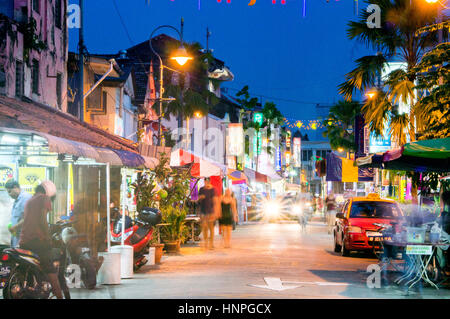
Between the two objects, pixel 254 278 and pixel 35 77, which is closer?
pixel 254 278

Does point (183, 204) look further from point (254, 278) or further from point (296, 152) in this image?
point (296, 152)

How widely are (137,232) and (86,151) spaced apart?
2.67m

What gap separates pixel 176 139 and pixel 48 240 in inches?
1838

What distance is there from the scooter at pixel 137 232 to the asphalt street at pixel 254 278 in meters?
0.42

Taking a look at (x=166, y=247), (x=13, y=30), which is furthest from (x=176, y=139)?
(x=166, y=247)

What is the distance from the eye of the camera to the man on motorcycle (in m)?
9.14

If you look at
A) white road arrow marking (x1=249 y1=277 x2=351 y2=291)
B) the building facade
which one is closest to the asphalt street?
white road arrow marking (x1=249 y1=277 x2=351 y2=291)

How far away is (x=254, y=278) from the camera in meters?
13.6

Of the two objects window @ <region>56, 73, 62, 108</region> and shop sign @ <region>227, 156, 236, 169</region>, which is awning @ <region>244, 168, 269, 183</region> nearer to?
window @ <region>56, 73, 62, 108</region>

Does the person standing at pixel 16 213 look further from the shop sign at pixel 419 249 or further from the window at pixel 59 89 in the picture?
the window at pixel 59 89

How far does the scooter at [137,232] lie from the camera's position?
14.3 m

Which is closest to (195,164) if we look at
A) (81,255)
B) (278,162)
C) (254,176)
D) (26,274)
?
(81,255)
